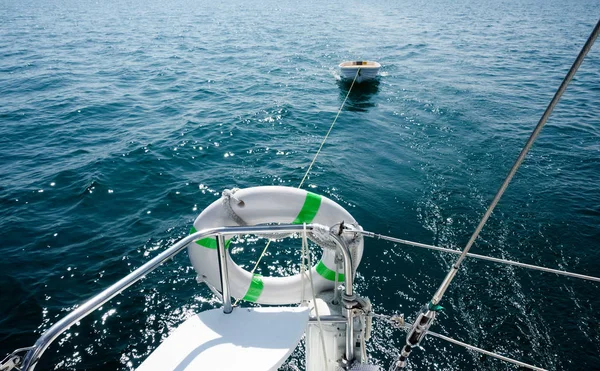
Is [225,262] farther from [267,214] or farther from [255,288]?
[255,288]

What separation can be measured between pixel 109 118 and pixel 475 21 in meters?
41.7

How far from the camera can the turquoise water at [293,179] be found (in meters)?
5.64

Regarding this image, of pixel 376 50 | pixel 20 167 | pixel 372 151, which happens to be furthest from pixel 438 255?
pixel 376 50

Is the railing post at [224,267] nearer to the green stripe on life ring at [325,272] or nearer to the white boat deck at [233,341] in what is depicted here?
the white boat deck at [233,341]

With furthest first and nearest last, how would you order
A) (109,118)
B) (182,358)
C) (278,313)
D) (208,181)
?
1. (109,118)
2. (208,181)
3. (278,313)
4. (182,358)

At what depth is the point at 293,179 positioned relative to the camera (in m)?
9.33

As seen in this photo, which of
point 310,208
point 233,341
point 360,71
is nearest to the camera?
point 233,341

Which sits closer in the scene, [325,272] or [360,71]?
[325,272]

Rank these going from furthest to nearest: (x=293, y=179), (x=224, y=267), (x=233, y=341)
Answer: (x=293, y=179), (x=224, y=267), (x=233, y=341)

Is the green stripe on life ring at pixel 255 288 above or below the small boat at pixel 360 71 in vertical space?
above

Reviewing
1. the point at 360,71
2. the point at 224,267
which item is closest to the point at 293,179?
the point at 224,267

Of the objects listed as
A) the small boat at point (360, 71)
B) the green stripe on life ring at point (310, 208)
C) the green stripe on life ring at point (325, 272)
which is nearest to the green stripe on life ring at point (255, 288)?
the green stripe on life ring at point (325, 272)

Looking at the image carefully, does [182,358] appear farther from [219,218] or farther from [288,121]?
[288,121]

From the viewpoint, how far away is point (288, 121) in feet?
42.5
